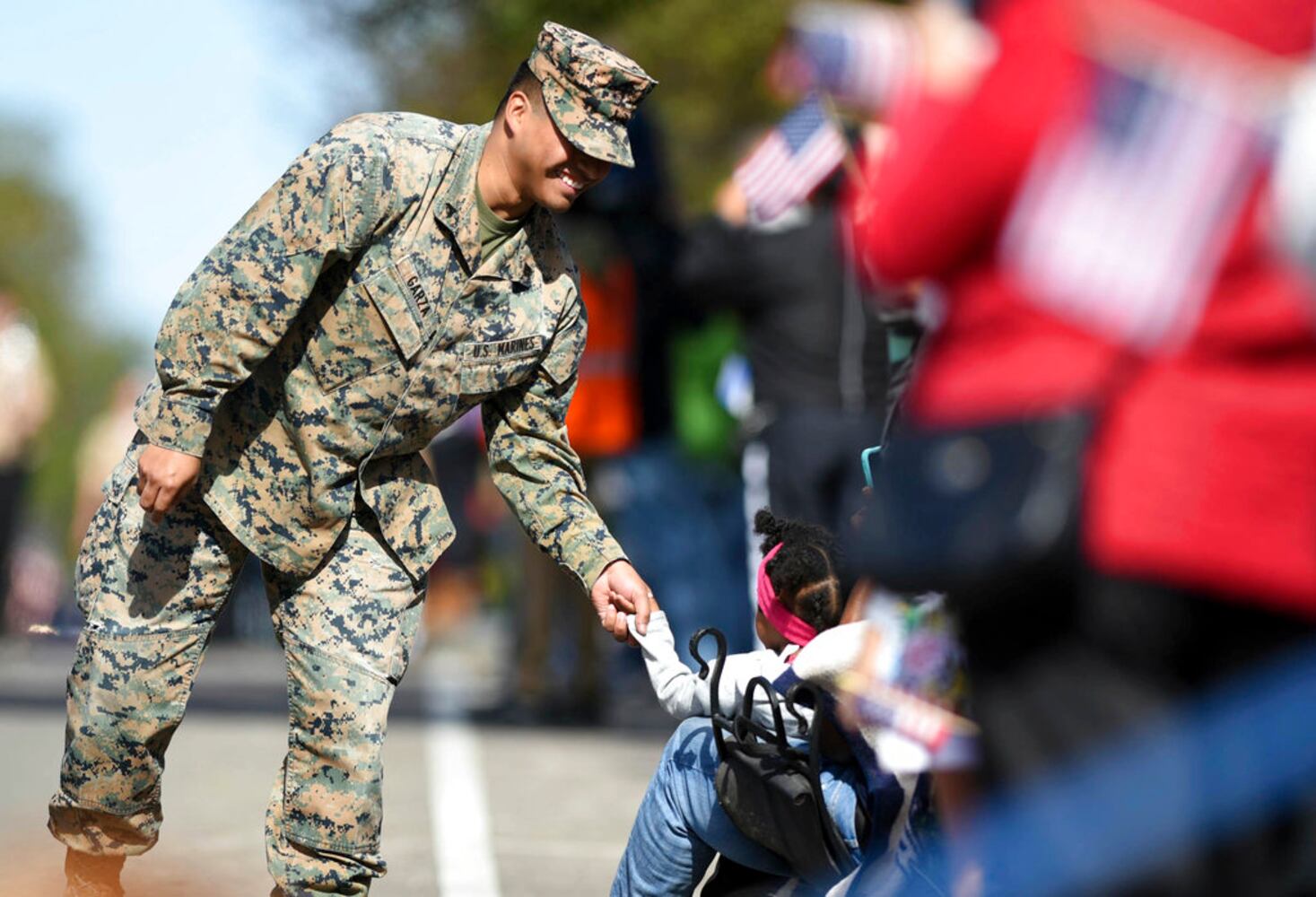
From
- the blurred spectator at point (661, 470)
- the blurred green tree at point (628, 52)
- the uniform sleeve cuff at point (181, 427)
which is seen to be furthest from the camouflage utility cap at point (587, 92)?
the blurred green tree at point (628, 52)

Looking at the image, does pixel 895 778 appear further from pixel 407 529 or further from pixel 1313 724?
pixel 1313 724

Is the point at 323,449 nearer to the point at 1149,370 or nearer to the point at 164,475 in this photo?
the point at 164,475

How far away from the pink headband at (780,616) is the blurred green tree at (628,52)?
13218mm

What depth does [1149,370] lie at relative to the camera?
7.76ft

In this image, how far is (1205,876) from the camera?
2.29m

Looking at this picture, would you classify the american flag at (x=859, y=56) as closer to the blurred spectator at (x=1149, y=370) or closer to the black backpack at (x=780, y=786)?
the blurred spectator at (x=1149, y=370)

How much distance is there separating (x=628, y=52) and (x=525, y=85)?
1578 centimetres

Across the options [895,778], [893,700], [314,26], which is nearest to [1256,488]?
[893,700]

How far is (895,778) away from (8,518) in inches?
427

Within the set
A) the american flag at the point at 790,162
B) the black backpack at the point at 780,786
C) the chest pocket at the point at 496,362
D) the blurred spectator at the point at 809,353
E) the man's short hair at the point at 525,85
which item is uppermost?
the man's short hair at the point at 525,85

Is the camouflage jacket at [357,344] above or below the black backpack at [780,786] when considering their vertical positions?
above

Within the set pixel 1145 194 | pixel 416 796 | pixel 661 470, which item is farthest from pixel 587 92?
pixel 661 470

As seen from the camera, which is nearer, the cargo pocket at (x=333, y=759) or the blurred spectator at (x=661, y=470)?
the cargo pocket at (x=333, y=759)

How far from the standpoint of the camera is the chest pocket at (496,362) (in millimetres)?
4508
